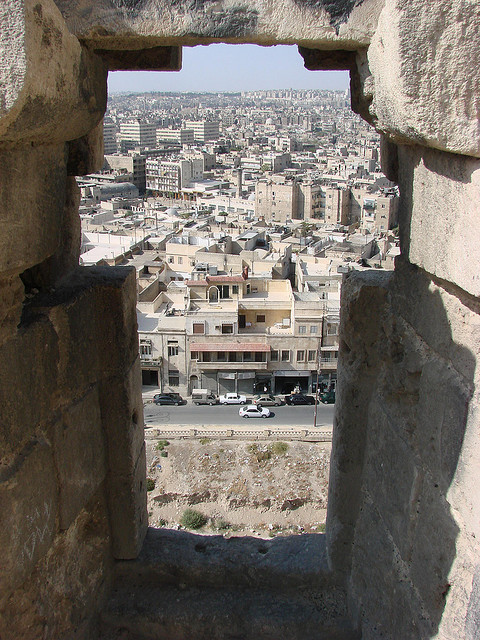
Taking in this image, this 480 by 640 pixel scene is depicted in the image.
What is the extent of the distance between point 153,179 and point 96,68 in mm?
68785

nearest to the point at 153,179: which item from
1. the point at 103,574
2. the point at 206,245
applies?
the point at 206,245

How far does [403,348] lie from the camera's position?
80.2 inches

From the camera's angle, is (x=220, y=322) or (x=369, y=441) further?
(x=220, y=322)

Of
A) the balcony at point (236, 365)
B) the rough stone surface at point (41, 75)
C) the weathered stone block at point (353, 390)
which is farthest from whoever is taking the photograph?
the balcony at point (236, 365)

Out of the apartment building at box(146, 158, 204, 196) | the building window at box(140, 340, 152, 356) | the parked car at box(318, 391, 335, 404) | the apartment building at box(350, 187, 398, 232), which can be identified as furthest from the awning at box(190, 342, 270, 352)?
the apartment building at box(146, 158, 204, 196)

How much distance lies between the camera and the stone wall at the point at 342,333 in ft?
4.79

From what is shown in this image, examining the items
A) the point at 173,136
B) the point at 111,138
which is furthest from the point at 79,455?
the point at 173,136

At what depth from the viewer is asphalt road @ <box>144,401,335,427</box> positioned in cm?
1767

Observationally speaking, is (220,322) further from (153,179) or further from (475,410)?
(153,179)

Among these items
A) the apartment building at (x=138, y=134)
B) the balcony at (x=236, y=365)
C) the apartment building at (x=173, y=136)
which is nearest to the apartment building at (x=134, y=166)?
the apartment building at (x=138, y=134)

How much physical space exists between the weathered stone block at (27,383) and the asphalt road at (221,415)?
15020mm

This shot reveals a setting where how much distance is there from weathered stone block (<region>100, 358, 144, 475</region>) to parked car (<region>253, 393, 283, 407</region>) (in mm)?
17080

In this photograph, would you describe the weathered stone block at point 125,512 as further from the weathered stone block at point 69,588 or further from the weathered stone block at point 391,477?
the weathered stone block at point 391,477

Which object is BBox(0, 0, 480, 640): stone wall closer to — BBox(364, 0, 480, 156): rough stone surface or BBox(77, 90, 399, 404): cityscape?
BBox(364, 0, 480, 156): rough stone surface
